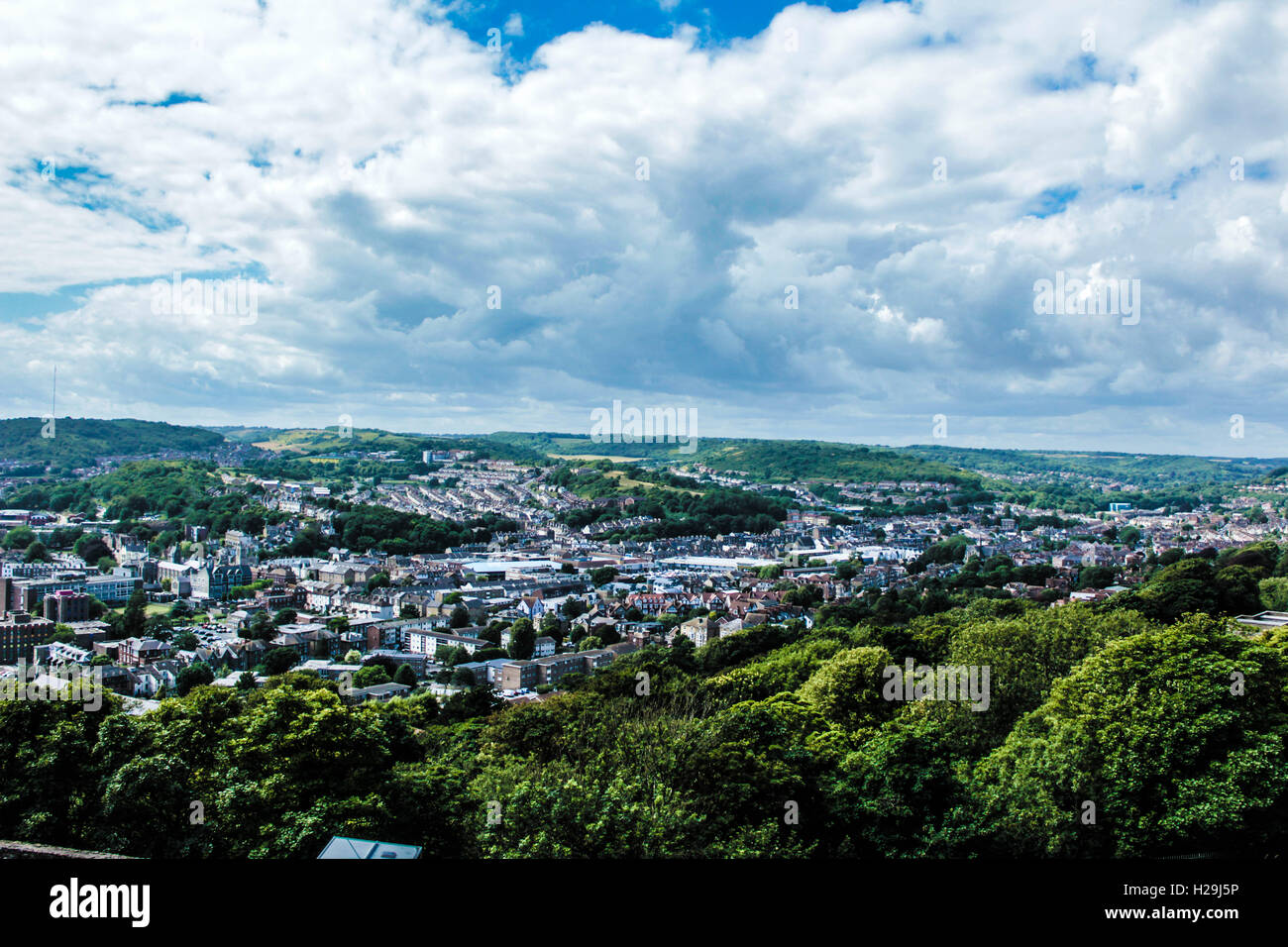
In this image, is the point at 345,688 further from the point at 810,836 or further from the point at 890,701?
the point at 810,836

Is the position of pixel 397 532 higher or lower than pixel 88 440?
lower

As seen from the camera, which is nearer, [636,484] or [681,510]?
[681,510]

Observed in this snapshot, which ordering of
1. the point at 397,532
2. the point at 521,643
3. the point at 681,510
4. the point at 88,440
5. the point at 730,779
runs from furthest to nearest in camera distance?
the point at 88,440, the point at 681,510, the point at 397,532, the point at 521,643, the point at 730,779

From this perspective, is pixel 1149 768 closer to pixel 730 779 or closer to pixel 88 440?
pixel 730 779

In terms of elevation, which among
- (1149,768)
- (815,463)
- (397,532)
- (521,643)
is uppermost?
(815,463)

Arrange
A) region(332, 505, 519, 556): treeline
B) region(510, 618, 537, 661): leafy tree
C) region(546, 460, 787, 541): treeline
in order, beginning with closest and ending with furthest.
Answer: region(510, 618, 537, 661): leafy tree
region(332, 505, 519, 556): treeline
region(546, 460, 787, 541): treeline

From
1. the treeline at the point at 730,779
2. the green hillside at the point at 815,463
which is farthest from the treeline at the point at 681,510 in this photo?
the treeline at the point at 730,779

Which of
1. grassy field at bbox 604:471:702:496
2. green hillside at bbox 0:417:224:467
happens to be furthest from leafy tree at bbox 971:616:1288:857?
green hillside at bbox 0:417:224:467

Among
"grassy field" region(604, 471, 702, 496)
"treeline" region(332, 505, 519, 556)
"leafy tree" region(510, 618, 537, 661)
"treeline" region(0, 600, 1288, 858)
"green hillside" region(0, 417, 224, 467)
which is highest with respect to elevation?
"green hillside" region(0, 417, 224, 467)

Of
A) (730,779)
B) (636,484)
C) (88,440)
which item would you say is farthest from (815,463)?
(730,779)

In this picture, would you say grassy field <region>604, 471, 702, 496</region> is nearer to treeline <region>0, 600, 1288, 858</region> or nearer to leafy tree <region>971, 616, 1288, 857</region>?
treeline <region>0, 600, 1288, 858</region>

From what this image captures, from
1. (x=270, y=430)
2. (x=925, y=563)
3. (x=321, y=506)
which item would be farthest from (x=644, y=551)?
(x=270, y=430)

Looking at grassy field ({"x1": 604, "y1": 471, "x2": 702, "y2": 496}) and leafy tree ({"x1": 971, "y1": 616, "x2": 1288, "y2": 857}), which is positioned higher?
grassy field ({"x1": 604, "y1": 471, "x2": 702, "y2": 496})
